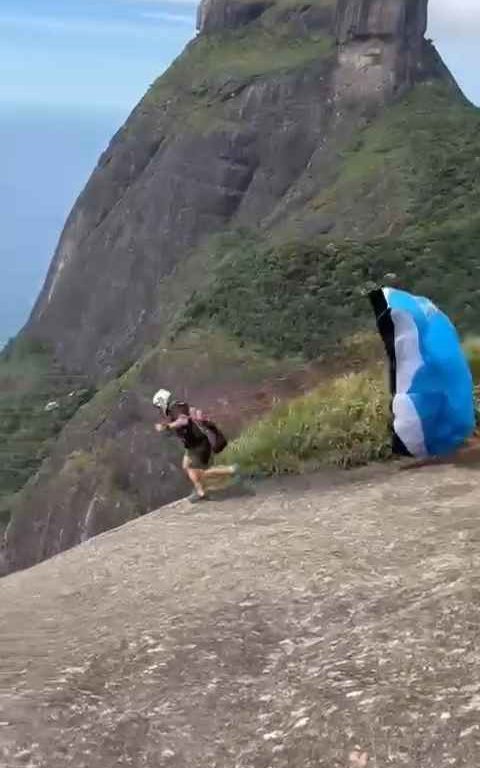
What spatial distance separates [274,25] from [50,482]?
173ft

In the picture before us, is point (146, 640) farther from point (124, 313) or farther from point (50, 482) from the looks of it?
point (124, 313)

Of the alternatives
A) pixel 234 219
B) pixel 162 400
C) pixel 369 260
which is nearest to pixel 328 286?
pixel 369 260

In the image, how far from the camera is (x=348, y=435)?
13.5 metres

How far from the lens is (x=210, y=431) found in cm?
1364

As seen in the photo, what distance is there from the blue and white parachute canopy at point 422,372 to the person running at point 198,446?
2126 millimetres

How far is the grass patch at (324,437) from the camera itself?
13.3 m

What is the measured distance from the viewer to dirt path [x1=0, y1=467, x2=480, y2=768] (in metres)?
7.00

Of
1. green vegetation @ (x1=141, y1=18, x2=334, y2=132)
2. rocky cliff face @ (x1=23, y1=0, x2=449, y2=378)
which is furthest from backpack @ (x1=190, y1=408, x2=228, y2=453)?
green vegetation @ (x1=141, y1=18, x2=334, y2=132)

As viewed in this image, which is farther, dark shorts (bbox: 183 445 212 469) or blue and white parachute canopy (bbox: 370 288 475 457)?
dark shorts (bbox: 183 445 212 469)

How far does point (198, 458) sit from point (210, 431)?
0.37 metres

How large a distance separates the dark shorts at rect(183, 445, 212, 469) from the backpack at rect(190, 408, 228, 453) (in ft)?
0.34

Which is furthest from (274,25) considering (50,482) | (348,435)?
(348,435)

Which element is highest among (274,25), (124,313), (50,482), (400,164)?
(274,25)

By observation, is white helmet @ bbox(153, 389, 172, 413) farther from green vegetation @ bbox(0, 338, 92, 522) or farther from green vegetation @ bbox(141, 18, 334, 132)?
green vegetation @ bbox(141, 18, 334, 132)
